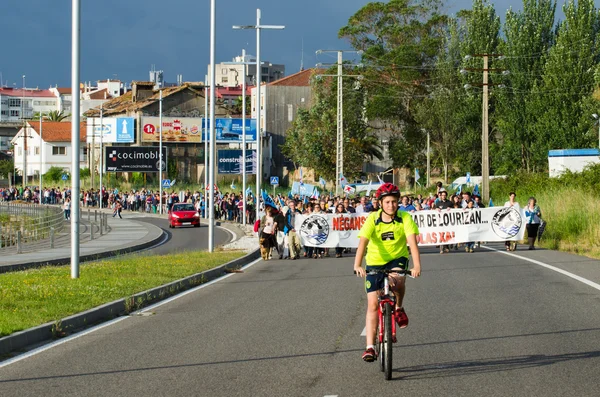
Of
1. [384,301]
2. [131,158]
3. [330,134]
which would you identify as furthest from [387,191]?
[131,158]

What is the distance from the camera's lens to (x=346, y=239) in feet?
98.7

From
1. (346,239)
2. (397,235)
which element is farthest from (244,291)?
(346,239)

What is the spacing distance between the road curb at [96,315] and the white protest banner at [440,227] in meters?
8.77

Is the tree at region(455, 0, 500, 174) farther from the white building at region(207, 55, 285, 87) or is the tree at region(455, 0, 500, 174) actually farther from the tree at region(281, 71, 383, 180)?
the white building at region(207, 55, 285, 87)

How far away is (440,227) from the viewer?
2986 centimetres

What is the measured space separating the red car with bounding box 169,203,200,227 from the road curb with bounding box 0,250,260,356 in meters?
39.3

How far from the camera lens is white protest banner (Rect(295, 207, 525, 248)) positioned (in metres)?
29.8

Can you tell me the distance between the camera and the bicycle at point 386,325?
8.71 meters

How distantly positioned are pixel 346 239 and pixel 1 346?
20068mm

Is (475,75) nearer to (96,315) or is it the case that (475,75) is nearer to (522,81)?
(522,81)

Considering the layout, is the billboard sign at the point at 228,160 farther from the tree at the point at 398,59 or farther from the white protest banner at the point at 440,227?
the white protest banner at the point at 440,227

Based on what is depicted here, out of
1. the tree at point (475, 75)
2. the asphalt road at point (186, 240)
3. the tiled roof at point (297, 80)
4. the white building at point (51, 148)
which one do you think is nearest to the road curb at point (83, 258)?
the asphalt road at point (186, 240)

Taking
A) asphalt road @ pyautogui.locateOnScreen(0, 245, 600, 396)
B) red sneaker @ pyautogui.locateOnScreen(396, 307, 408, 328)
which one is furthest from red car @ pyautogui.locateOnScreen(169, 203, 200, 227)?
red sneaker @ pyautogui.locateOnScreen(396, 307, 408, 328)

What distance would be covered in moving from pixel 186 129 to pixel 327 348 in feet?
312
